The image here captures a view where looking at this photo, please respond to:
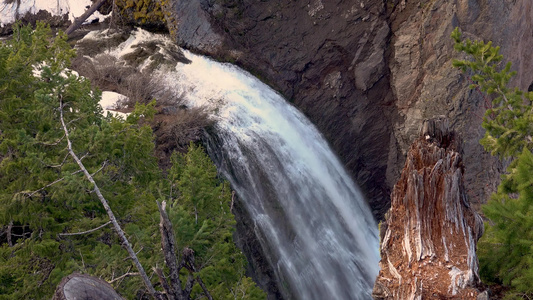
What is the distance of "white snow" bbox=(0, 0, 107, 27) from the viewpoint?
19.7 meters

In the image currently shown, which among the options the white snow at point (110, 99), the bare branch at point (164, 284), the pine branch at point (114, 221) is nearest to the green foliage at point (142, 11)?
the white snow at point (110, 99)

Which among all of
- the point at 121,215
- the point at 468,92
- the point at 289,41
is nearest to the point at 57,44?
the point at 121,215

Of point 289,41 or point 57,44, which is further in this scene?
point 289,41

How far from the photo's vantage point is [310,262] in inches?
546

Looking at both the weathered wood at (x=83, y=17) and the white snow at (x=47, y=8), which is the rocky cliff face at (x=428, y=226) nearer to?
the weathered wood at (x=83, y=17)

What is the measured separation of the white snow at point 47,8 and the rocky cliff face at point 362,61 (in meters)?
4.30

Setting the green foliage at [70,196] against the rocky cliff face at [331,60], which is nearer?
the green foliage at [70,196]

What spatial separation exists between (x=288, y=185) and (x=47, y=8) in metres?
12.8

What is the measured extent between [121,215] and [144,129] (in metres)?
1.58

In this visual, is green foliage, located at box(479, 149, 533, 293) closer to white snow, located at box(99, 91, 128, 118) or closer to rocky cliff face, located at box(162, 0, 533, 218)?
rocky cliff face, located at box(162, 0, 533, 218)

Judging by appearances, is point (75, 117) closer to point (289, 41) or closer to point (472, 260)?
point (472, 260)

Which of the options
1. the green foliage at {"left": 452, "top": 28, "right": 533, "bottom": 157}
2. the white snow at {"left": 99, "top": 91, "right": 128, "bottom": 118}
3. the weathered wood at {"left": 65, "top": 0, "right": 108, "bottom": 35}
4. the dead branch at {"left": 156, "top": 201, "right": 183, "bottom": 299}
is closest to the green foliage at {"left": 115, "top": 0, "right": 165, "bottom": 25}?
the weathered wood at {"left": 65, "top": 0, "right": 108, "bottom": 35}

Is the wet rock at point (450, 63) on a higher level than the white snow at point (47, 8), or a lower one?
higher

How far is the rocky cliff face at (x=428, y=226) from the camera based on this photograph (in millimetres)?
5555
